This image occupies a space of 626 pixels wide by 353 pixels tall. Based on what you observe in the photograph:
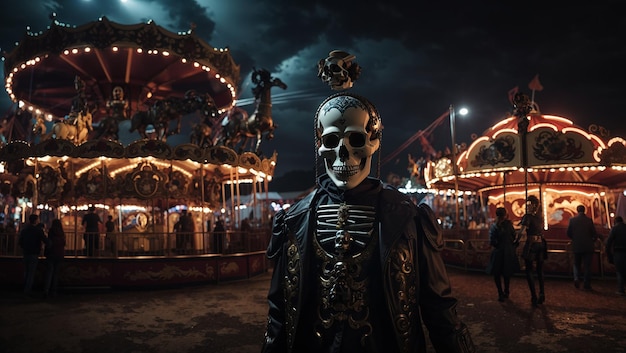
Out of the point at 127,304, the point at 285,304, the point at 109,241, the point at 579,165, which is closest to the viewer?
the point at 285,304

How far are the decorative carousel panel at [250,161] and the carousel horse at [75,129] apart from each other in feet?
15.3

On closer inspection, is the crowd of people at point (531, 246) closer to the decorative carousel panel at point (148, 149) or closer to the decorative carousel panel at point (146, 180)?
the decorative carousel panel at point (148, 149)

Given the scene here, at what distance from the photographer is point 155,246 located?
11742 millimetres

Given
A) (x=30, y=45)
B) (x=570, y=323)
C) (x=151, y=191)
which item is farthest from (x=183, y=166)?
(x=570, y=323)

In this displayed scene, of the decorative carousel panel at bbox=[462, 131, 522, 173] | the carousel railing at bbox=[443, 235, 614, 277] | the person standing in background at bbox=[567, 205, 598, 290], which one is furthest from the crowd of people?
the decorative carousel panel at bbox=[462, 131, 522, 173]

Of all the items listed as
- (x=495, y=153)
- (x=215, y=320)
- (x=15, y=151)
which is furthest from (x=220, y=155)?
(x=495, y=153)

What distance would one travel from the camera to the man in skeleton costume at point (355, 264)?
2.07 meters

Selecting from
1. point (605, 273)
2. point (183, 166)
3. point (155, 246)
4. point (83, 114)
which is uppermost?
point (83, 114)

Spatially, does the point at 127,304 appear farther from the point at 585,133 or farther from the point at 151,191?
the point at 585,133

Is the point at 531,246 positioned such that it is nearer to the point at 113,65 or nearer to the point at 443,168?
the point at 443,168

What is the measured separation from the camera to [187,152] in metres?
12.2

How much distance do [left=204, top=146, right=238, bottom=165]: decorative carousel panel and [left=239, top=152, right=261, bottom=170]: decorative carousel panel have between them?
299 millimetres

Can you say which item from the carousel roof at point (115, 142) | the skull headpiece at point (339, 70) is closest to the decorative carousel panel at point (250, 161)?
the carousel roof at point (115, 142)

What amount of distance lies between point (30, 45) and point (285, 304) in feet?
49.3
